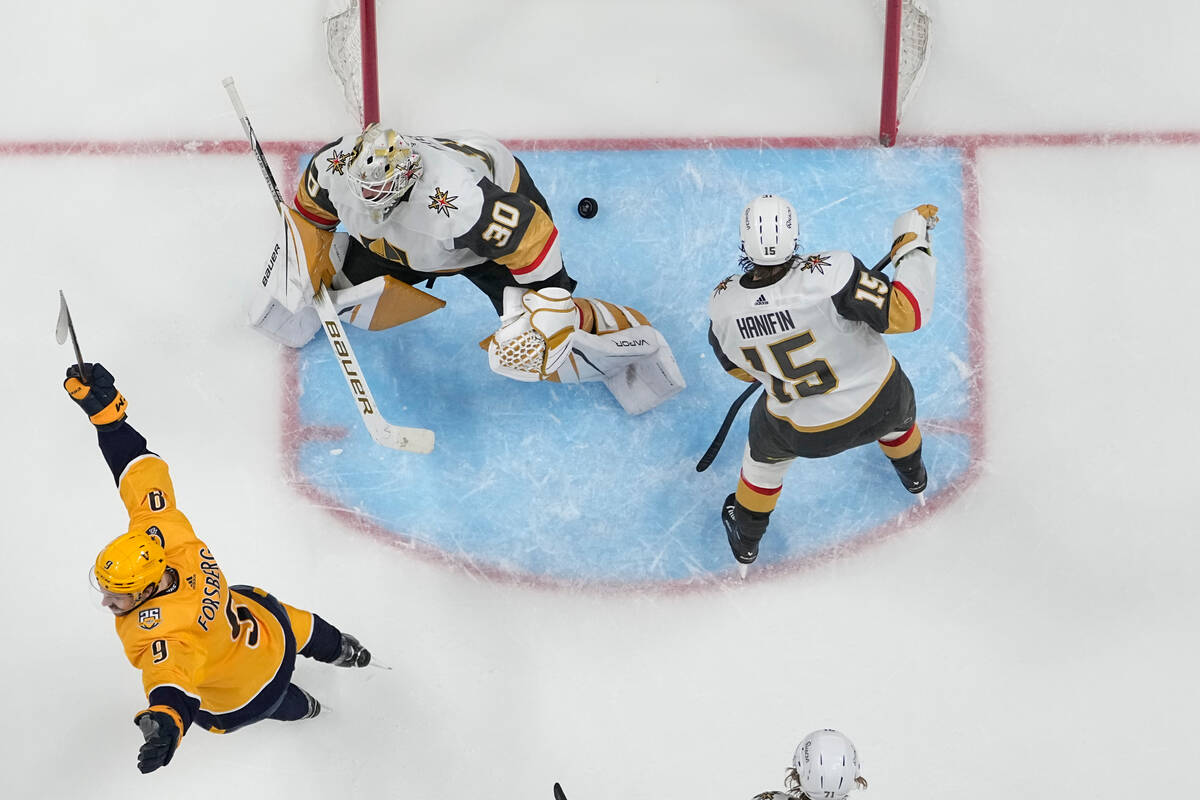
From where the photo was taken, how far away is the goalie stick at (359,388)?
161 inches

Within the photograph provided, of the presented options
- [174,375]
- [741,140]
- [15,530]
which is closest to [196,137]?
[174,375]

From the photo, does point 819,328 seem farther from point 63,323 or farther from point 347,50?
point 347,50

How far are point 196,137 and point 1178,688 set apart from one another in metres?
3.84

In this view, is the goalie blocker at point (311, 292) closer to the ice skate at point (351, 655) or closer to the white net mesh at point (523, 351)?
the white net mesh at point (523, 351)

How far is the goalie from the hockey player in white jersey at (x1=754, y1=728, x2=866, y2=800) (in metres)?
1.35

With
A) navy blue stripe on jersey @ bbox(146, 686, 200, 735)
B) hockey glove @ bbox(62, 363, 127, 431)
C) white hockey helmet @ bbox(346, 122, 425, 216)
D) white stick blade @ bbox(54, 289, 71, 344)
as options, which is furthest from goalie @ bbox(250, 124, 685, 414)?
navy blue stripe on jersey @ bbox(146, 686, 200, 735)

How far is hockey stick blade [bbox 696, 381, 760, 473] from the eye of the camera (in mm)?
4098

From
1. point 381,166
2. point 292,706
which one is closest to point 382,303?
point 381,166

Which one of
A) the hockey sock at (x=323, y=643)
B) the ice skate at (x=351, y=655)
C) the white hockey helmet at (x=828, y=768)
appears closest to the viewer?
the white hockey helmet at (x=828, y=768)

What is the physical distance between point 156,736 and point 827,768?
160 centimetres

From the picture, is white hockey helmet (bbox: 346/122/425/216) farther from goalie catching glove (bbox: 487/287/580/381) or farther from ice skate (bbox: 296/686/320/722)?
ice skate (bbox: 296/686/320/722)

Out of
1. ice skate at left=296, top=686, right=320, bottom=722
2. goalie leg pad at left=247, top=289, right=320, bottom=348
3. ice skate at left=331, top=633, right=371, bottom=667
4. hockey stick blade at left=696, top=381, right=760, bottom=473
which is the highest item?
goalie leg pad at left=247, top=289, right=320, bottom=348

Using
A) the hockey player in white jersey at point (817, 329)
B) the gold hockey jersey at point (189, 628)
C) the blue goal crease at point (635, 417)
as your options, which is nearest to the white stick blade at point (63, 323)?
the gold hockey jersey at point (189, 628)

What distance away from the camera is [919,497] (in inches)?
170
